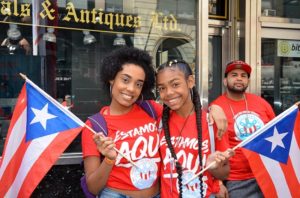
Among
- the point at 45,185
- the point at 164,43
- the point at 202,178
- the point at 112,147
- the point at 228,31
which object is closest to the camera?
the point at 112,147

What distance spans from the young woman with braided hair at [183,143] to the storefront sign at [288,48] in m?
3.11

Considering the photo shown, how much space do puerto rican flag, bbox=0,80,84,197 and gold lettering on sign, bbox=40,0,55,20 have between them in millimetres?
1530

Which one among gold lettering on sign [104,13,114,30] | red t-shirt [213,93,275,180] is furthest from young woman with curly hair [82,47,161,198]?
gold lettering on sign [104,13,114,30]

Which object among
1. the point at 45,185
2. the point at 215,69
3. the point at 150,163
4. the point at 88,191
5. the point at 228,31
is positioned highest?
the point at 228,31

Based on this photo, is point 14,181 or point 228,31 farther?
point 228,31

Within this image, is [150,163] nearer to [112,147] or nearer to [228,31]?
[112,147]

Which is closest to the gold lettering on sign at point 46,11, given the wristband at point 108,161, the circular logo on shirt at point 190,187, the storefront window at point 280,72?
the wristband at point 108,161

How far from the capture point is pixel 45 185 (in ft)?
13.3

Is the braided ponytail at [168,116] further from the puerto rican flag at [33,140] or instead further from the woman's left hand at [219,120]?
the puerto rican flag at [33,140]

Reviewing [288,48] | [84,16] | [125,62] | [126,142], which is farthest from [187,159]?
[288,48]

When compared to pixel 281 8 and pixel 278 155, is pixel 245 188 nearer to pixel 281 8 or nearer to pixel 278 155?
pixel 278 155

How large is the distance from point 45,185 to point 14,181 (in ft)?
4.64

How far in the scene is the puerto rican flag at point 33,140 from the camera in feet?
8.66

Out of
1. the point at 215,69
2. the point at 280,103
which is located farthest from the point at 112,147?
the point at 280,103
